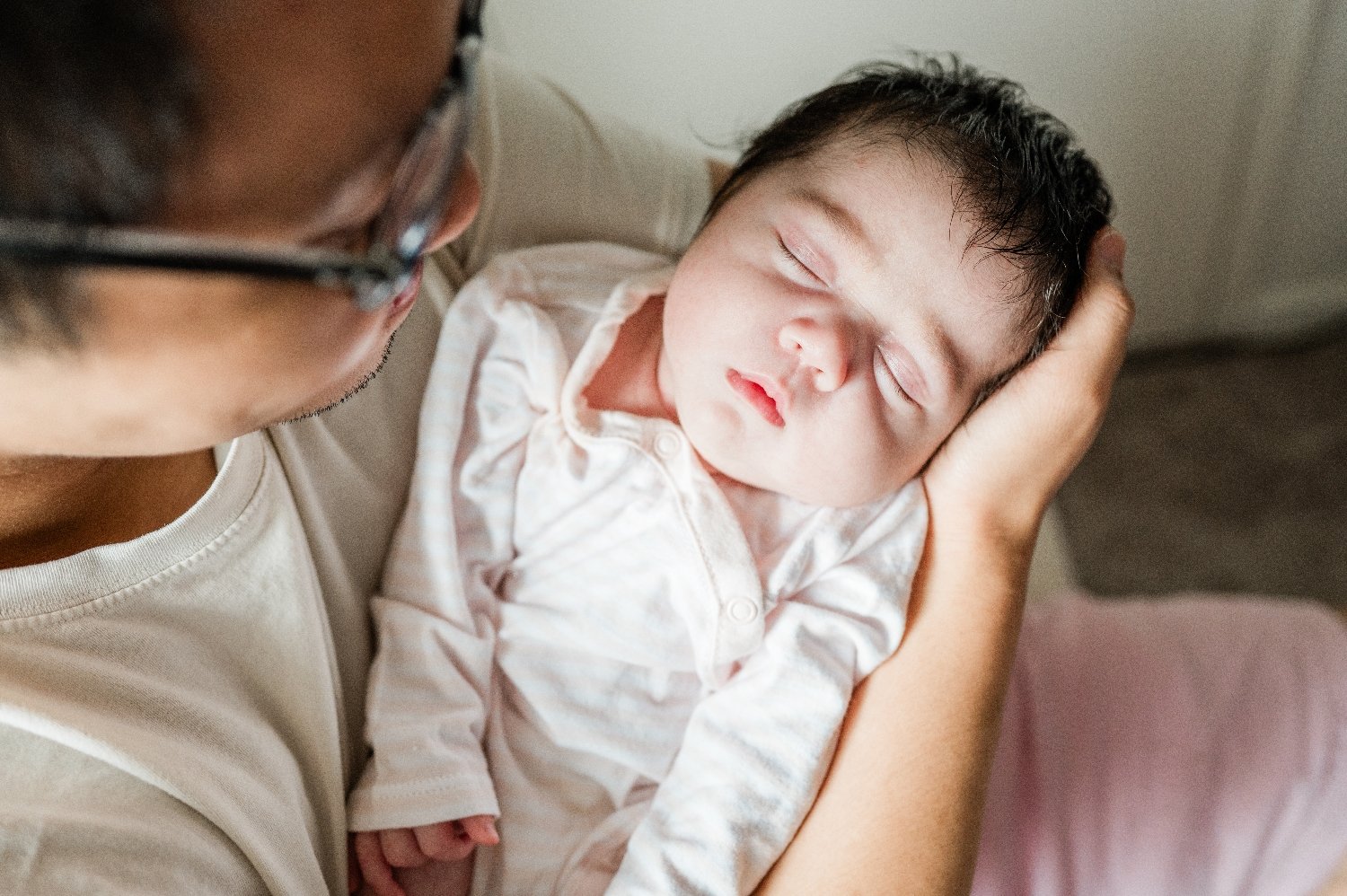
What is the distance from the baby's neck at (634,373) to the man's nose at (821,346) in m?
0.22

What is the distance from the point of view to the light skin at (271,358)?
1.66 feet

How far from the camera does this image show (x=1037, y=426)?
109 cm

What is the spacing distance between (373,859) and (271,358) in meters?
0.62

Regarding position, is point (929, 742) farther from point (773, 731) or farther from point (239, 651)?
point (239, 651)

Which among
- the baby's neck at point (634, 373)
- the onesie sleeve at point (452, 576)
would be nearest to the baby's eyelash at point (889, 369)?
the baby's neck at point (634, 373)

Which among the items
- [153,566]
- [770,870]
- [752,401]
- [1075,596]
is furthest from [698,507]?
[1075,596]

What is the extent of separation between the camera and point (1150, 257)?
2.21 m

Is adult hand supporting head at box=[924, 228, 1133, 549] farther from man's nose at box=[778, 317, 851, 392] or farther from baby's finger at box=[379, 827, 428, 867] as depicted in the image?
baby's finger at box=[379, 827, 428, 867]

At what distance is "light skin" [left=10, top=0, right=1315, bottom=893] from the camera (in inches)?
20.0

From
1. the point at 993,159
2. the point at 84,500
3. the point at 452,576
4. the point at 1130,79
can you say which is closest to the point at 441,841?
the point at 452,576

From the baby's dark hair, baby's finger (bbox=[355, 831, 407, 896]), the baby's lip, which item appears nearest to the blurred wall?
the baby's dark hair

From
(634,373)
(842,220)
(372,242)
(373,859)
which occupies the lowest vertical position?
(373,859)

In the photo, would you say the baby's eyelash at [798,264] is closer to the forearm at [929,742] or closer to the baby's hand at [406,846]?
the forearm at [929,742]

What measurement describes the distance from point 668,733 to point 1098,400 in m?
0.57
